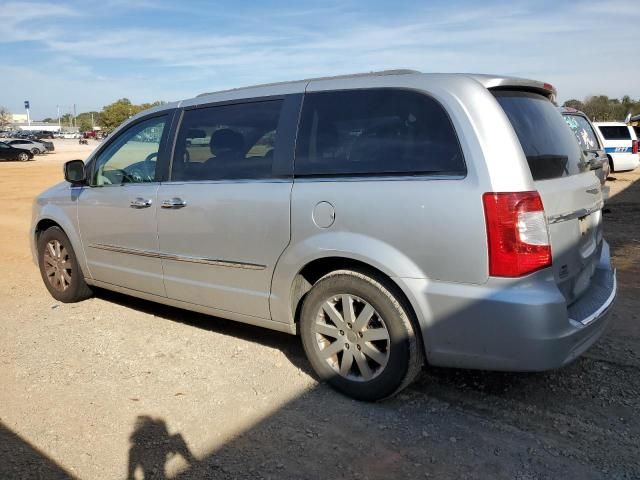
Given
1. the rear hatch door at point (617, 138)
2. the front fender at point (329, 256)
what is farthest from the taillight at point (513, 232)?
the rear hatch door at point (617, 138)

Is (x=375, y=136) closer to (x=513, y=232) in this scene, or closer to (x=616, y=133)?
(x=513, y=232)

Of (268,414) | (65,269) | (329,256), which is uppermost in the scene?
(329,256)

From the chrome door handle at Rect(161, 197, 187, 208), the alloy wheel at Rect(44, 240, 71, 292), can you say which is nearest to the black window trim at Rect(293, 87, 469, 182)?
the chrome door handle at Rect(161, 197, 187, 208)

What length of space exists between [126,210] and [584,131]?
34.1 ft

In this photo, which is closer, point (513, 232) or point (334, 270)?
point (513, 232)

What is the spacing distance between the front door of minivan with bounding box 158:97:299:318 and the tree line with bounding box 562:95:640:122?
52393 mm

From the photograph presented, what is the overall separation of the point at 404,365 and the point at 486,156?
47.9 inches

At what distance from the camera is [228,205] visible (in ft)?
12.8

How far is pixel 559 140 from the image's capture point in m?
3.58

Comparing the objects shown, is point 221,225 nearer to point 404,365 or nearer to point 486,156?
point 404,365

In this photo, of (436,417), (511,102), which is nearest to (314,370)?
(436,417)

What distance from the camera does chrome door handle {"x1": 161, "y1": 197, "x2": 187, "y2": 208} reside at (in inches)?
165

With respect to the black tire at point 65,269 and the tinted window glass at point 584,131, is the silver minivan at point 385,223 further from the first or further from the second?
the tinted window glass at point 584,131

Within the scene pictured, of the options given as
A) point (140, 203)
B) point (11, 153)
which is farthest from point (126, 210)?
point (11, 153)
